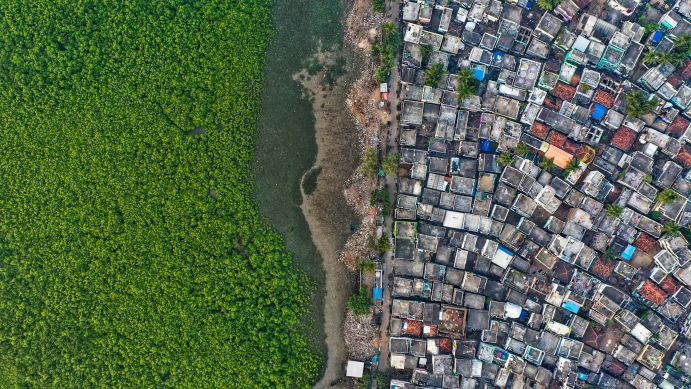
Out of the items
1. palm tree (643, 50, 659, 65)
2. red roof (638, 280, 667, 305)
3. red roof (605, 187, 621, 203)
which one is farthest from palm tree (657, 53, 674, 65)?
red roof (638, 280, 667, 305)

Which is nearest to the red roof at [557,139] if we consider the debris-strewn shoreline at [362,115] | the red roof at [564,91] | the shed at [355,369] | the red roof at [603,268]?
the red roof at [564,91]

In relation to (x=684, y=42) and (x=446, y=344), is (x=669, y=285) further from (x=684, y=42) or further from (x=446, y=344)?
(x=684, y=42)

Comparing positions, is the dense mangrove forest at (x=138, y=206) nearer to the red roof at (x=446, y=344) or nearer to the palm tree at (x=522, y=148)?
the red roof at (x=446, y=344)

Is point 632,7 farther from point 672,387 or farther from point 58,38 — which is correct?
point 58,38

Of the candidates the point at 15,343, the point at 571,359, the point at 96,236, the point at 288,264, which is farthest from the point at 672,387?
the point at 15,343

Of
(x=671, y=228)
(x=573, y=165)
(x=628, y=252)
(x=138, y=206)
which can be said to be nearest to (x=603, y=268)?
(x=628, y=252)

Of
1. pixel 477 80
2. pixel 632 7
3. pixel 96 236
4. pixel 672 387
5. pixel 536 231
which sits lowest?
pixel 672 387

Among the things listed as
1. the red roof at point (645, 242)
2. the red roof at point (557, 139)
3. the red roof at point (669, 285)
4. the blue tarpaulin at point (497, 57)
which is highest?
the blue tarpaulin at point (497, 57)
